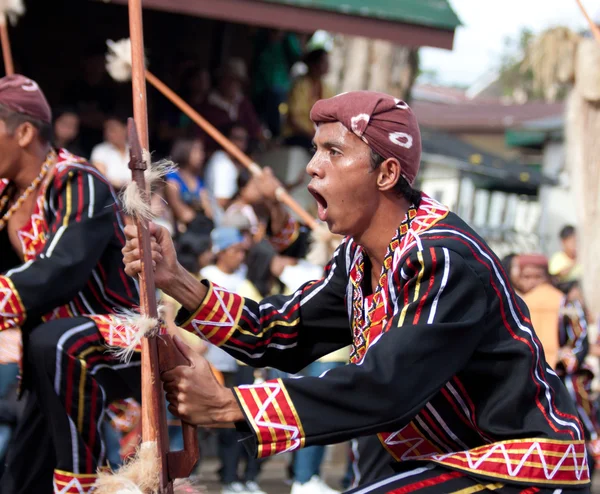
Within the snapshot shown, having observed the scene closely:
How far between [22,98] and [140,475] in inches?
80.3

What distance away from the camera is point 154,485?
2676mm

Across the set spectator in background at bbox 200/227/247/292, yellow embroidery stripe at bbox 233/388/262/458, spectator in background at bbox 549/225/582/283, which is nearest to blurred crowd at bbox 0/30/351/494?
spectator in background at bbox 200/227/247/292

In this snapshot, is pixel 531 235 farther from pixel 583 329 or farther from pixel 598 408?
pixel 583 329

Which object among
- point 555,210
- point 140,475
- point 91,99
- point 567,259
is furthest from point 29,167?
point 555,210

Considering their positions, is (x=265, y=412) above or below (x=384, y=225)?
below

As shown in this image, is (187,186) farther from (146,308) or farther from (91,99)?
(146,308)

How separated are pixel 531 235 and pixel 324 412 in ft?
58.9

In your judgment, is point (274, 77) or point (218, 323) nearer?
point (218, 323)

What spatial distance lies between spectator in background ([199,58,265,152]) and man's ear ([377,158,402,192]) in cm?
552

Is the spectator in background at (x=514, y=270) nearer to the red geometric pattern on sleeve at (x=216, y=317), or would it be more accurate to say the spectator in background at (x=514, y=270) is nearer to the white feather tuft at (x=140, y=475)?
the red geometric pattern on sleeve at (x=216, y=317)

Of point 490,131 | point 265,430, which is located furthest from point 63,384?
point 490,131

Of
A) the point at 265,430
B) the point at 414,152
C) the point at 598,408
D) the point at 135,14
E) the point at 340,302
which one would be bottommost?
the point at 598,408

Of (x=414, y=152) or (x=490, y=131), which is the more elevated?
(x=490, y=131)

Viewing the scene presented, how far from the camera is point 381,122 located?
302cm
